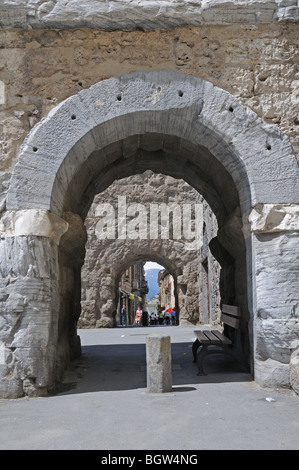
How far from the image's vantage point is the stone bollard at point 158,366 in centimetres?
425

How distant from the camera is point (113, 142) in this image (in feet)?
16.8

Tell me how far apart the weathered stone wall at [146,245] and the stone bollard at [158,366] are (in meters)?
9.51

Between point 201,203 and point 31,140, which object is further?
point 201,203

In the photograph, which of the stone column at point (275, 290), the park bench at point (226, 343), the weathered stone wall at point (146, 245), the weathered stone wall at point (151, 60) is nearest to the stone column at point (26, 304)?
the weathered stone wall at point (151, 60)

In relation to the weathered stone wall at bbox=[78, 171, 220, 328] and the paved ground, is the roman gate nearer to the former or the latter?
the paved ground

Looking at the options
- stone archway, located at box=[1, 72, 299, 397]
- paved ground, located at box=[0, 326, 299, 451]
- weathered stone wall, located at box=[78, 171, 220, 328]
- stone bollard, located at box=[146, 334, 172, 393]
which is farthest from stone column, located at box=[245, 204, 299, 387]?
weathered stone wall, located at box=[78, 171, 220, 328]

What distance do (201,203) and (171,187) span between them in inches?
42.5

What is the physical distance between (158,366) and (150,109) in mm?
2608

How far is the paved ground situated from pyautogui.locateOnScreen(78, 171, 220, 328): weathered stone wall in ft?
28.2

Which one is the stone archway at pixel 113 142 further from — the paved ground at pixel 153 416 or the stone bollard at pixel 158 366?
the stone bollard at pixel 158 366

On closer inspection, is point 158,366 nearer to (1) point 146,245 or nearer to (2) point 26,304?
(2) point 26,304

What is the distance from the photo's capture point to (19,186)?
4.42 meters
